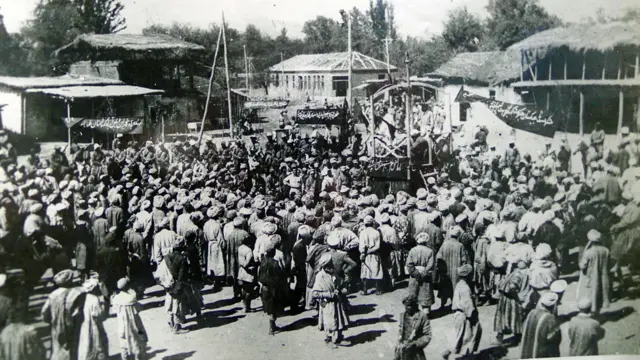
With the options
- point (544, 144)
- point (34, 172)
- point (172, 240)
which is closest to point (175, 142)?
point (34, 172)

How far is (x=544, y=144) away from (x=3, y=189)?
9806mm

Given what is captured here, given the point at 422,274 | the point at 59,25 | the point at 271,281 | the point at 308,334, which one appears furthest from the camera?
the point at 59,25

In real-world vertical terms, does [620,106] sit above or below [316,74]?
below

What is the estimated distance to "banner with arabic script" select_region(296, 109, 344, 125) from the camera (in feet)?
46.2

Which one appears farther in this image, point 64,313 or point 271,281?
point 271,281

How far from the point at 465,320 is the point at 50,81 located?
7.65 meters

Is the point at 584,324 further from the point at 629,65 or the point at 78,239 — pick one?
the point at 78,239

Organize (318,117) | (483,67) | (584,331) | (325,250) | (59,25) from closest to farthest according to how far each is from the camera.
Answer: (584,331)
(325,250)
(59,25)
(483,67)
(318,117)

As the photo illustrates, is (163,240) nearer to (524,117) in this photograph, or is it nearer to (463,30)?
(463,30)

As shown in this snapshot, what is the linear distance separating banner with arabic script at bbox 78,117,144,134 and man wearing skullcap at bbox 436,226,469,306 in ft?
21.7

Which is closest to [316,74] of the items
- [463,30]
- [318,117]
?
[318,117]

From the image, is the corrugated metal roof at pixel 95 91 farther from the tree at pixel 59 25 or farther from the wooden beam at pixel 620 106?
the wooden beam at pixel 620 106

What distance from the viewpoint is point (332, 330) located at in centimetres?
677

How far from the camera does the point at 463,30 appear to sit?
1041 cm
